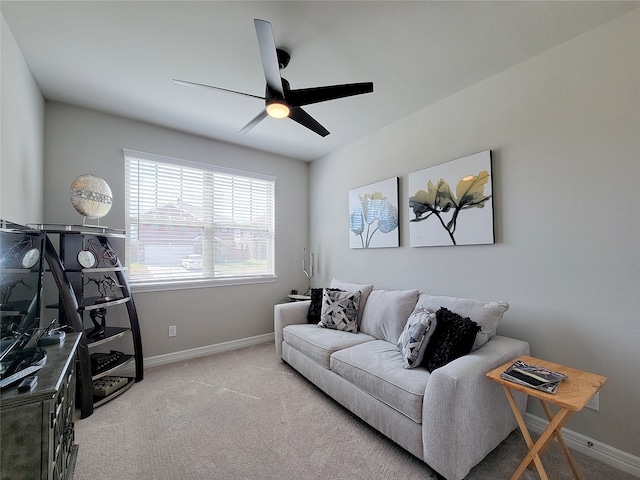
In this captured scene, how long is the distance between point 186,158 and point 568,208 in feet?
12.3

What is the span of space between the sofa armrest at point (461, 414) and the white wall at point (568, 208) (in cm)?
61

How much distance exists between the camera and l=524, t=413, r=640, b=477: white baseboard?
1646 millimetres

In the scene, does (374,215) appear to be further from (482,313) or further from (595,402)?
(595,402)

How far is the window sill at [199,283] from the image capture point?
312 centimetres

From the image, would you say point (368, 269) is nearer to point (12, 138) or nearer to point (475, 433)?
point (475, 433)

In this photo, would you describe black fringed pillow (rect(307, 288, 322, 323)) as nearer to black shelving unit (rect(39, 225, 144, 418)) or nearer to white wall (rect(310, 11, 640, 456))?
white wall (rect(310, 11, 640, 456))

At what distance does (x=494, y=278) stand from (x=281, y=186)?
3.00 m

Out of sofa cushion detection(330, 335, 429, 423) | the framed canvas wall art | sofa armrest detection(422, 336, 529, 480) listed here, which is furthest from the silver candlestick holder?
sofa armrest detection(422, 336, 529, 480)

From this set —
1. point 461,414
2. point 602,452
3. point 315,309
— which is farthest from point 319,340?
point 602,452

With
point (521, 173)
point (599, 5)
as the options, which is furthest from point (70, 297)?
point (599, 5)

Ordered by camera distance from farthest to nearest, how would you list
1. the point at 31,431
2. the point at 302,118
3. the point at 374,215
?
the point at 374,215
the point at 302,118
the point at 31,431

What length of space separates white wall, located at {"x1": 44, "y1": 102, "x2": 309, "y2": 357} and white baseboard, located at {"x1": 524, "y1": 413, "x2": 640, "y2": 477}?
3193 mm

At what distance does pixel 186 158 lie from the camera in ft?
11.3

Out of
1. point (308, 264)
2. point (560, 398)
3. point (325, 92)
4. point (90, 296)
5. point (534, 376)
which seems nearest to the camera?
point (560, 398)
